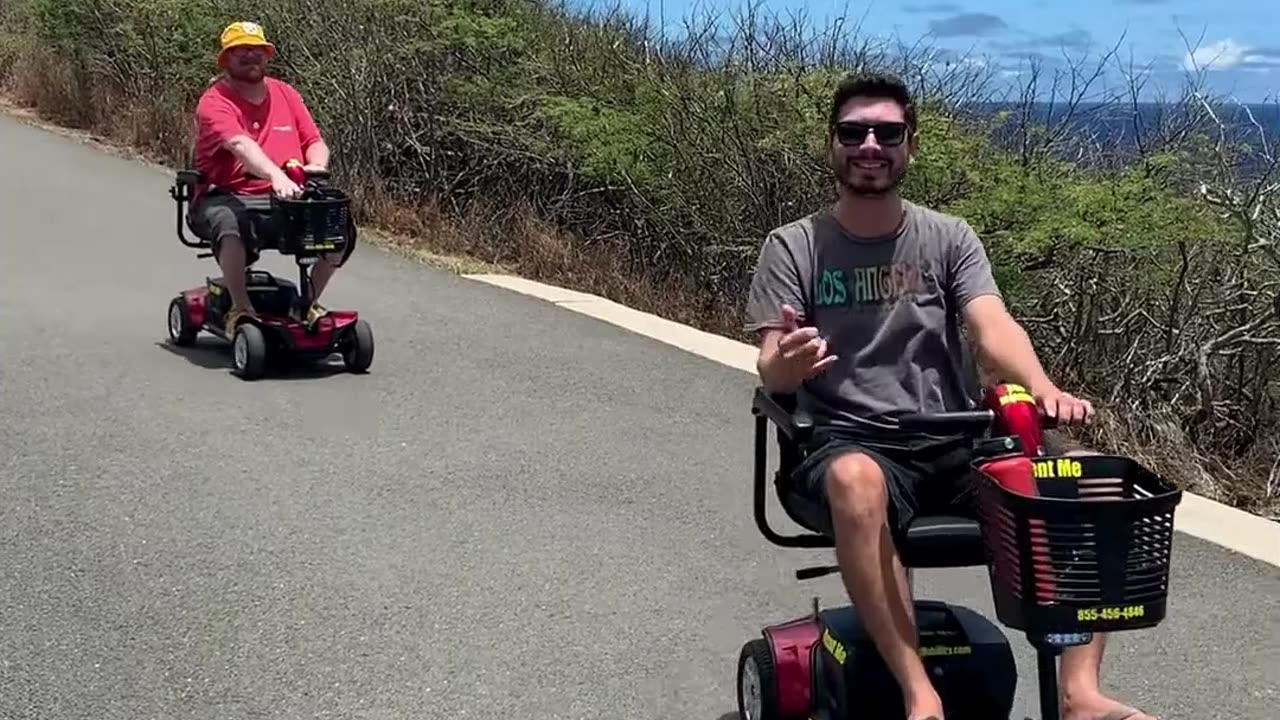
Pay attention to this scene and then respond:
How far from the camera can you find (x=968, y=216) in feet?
32.7

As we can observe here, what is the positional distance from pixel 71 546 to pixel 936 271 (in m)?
3.09

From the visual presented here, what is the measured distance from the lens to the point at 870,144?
3.95 meters

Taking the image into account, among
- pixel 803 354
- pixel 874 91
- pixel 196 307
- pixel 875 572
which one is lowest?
pixel 196 307

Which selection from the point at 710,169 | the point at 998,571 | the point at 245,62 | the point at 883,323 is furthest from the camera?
the point at 710,169

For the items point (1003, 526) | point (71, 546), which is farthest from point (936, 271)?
point (71, 546)

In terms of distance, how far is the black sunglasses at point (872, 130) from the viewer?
3.93 metres

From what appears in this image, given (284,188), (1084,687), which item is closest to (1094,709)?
(1084,687)

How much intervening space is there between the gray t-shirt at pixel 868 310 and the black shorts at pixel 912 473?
0.36 feet

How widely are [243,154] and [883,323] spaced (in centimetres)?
471

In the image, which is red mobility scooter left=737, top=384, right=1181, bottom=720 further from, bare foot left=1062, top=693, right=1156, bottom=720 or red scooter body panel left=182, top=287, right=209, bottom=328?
red scooter body panel left=182, top=287, right=209, bottom=328

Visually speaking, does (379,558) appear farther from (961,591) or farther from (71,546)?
(961,591)

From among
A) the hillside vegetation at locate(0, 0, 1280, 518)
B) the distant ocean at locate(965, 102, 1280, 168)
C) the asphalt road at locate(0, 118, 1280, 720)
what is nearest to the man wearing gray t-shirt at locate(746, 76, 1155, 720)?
the asphalt road at locate(0, 118, 1280, 720)

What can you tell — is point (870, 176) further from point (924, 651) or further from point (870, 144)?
point (924, 651)

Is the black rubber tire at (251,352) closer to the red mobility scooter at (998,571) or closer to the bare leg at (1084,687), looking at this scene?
the red mobility scooter at (998,571)
